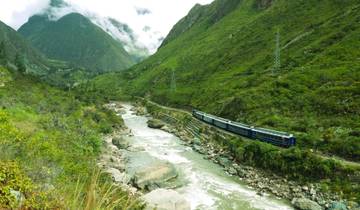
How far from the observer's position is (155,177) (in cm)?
4062

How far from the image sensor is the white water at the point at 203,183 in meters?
34.9

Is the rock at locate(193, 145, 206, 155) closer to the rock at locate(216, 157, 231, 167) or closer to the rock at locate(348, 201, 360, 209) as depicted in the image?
the rock at locate(216, 157, 231, 167)

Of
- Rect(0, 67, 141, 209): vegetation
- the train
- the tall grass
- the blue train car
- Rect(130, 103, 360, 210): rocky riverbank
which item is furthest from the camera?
the blue train car

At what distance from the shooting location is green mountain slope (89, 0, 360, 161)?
176 feet

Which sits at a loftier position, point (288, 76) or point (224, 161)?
point (288, 76)

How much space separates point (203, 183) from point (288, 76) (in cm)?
4473

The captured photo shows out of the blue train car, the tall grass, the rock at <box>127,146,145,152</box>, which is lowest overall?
the rock at <box>127,146,145,152</box>

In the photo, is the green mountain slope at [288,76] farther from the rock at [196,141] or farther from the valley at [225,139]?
the rock at [196,141]

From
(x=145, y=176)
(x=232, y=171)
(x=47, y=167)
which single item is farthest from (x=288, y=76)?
(x=47, y=167)

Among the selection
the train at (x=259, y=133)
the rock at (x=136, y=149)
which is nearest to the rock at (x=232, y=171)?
the train at (x=259, y=133)

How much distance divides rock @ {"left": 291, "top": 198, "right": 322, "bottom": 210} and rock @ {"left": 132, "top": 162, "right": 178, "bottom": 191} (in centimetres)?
1406

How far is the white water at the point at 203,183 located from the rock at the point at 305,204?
990 millimetres

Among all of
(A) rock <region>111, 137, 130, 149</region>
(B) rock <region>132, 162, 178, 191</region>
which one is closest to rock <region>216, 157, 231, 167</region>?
(B) rock <region>132, 162, 178, 191</region>

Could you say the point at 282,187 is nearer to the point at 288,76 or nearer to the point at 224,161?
the point at 224,161
